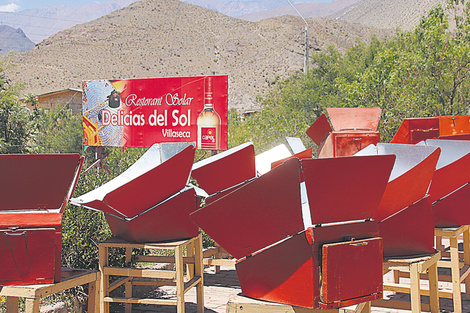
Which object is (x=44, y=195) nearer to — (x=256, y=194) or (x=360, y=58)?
(x=256, y=194)

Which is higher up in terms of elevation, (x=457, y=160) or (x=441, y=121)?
(x=441, y=121)

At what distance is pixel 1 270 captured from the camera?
251 cm

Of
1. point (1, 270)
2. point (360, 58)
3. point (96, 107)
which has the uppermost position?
point (360, 58)

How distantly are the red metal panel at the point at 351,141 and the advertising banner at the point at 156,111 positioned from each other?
186cm

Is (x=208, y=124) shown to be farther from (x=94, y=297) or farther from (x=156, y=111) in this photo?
(x=94, y=297)

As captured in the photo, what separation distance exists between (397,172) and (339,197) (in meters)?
1.17

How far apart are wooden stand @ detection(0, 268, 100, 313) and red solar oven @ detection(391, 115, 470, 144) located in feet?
12.5

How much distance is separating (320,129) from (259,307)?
378cm

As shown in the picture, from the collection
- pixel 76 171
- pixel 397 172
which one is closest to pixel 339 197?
pixel 397 172

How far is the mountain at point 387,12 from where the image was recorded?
6775cm

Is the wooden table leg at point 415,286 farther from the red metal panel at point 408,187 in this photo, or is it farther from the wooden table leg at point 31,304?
the wooden table leg at point 31,304

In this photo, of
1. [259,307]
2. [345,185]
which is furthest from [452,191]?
[259,307]

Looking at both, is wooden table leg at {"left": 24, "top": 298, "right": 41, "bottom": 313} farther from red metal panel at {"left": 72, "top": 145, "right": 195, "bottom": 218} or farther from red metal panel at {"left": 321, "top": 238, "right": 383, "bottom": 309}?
red metal panel at {"left": 321, "top": 238, "right": 383, "bottom": 309}

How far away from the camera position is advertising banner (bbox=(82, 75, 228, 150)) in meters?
6.84
